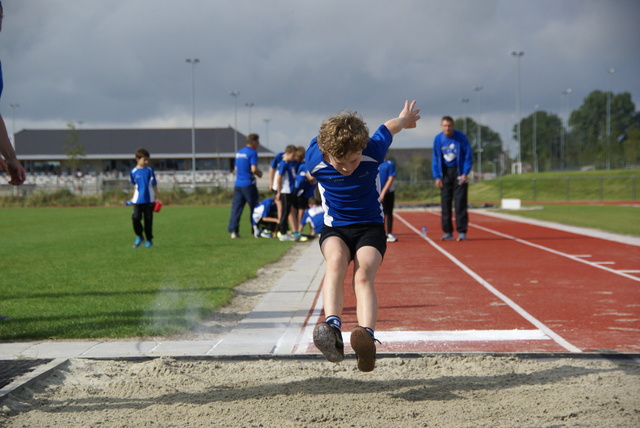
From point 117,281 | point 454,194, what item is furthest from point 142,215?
point 454,194

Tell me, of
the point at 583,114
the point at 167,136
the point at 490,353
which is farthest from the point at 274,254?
the point at 583,114

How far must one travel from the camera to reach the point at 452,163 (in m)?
13.3

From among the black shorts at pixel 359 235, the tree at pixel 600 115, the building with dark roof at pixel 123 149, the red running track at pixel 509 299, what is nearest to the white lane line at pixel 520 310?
the red running track at pixel 509 299

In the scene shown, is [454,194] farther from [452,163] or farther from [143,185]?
[143,185]

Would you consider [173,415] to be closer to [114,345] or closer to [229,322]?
[114,345]

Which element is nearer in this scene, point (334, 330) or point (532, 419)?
point (532, 419)

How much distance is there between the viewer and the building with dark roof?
72625mm

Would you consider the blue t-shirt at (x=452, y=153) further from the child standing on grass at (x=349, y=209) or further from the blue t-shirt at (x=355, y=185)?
the blue t-shirt at (x=355, y=185)

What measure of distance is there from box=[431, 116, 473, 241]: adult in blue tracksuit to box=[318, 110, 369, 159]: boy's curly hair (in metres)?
8.78

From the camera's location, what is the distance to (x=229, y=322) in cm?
625

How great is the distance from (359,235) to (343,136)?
2.38 ft

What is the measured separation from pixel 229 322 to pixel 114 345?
1.26 meters

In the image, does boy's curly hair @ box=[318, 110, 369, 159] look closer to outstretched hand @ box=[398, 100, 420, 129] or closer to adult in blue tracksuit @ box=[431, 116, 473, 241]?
outstretched hand @ box=[398, 100, 420, 129]

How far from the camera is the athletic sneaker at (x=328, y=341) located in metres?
3.97
